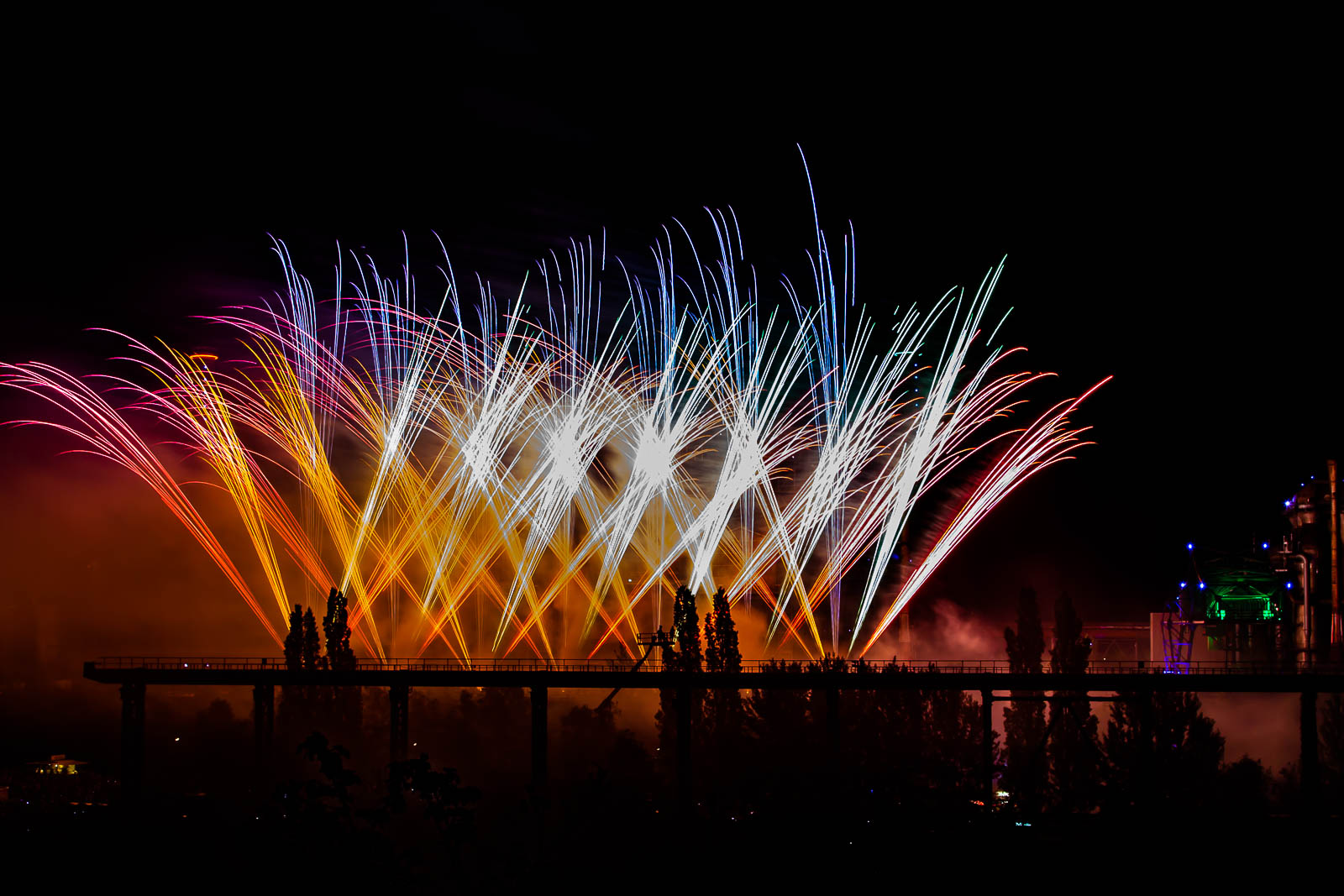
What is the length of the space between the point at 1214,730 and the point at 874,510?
27.7m

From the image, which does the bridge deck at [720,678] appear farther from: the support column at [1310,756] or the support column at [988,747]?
the support column at [1310,756]

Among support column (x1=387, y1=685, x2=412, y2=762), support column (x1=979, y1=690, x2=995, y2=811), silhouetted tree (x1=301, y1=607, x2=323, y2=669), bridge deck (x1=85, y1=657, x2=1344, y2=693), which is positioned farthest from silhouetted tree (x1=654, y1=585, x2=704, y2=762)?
silhouetted tree (x1=301, y1=607, x2=323, y2=669)

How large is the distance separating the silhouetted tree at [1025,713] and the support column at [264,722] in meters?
40.4

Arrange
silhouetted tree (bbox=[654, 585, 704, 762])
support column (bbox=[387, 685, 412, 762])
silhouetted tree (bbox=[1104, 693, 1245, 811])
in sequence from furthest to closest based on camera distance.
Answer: silhouetted tree (bbox=[654, 585, 704, 762])
silhouetted tree (bbox=[1104, 693, 1245, 811])
support column (bbox=[387, 685, 412, 762])

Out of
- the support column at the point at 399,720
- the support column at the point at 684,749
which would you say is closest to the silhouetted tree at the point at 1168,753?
the support column at the point at 684,749

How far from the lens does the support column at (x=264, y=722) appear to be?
59.5m

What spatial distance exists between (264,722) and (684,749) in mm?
24111

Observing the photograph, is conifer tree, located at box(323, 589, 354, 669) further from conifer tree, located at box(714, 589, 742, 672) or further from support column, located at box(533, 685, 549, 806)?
conifer tree, located at box(714, 589, 742, 672)

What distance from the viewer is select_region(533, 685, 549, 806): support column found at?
56.1 m

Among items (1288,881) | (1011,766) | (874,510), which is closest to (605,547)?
(874,510)

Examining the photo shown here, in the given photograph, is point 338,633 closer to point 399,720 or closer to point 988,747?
point 399,720

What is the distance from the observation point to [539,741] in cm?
5631

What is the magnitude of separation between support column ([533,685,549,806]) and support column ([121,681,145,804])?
21.7 m

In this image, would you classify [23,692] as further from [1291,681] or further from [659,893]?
[1291,681]
